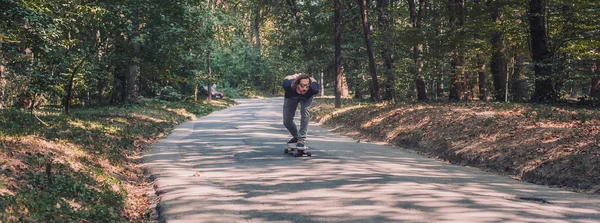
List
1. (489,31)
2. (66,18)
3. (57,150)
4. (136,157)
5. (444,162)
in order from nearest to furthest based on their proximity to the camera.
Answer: (57,150) < (444,162) < (136,157) < (66,18) < (489,31)

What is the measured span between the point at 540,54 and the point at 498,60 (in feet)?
21.9

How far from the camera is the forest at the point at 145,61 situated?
279 inches

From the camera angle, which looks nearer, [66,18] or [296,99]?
[296,99]

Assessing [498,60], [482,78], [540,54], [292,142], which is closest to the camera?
[292,142]

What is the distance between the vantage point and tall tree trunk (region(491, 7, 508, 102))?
21788 millimetres

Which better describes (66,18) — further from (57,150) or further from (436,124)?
(436,124)

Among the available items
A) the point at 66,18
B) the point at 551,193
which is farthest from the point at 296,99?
the point at 66,18

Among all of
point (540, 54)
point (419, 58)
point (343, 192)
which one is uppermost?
point (419, 58)

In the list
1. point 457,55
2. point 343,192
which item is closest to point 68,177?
point 343,192

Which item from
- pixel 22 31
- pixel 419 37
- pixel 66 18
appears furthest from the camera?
pixel 419 37

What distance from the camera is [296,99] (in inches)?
425

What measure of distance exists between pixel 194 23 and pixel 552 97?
15.4m

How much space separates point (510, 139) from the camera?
34.9 ft

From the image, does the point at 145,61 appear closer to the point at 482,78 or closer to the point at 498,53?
the point at 498,53
